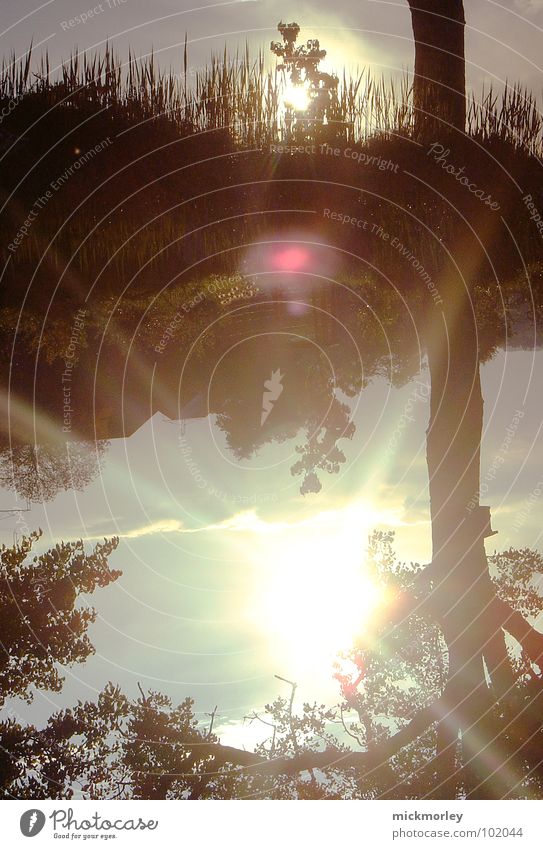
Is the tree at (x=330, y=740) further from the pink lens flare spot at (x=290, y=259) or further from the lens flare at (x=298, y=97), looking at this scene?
the lens flare at (x=298, y=97)

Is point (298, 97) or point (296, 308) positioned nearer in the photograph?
point (298, 97)

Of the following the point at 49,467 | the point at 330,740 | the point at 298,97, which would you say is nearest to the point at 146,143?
the point at 298,97

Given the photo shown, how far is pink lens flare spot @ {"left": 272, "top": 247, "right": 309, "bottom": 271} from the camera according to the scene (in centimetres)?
930

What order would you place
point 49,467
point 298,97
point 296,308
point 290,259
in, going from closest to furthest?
point 298,97
point 290,259
point 49,467
point 296,308

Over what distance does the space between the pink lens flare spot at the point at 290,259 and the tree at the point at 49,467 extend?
3600 mm

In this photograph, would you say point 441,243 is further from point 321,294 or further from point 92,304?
point 92,304

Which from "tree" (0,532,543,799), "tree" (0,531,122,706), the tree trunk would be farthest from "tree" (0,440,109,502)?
the tree trunk

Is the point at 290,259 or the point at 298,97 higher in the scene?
the point at 298,97

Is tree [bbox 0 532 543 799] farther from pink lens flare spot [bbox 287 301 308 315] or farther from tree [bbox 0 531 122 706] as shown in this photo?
pink lens flare spot [bbox 287 301 308 315]

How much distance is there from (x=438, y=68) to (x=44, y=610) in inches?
361

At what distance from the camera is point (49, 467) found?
10.3 metres

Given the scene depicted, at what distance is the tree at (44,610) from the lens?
32.8 ft

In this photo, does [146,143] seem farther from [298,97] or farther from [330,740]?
[330,740]

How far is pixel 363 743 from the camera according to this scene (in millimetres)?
9109
